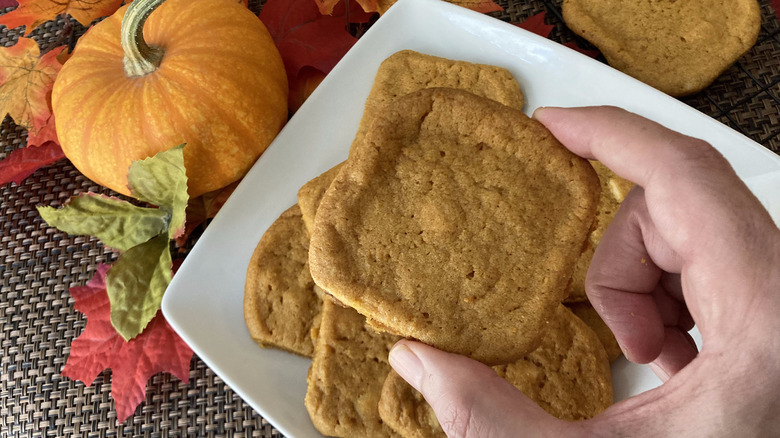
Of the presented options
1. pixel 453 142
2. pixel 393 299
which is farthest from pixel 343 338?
pixel 453 142

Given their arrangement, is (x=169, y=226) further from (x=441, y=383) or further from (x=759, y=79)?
(x=759, y=79)

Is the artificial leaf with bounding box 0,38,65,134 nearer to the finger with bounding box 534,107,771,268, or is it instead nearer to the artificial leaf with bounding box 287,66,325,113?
the artificial leaf with bounding box 287,66,325,113

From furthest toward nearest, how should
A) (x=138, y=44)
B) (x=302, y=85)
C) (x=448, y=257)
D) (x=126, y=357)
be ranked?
(x=302, y=85) < (x=126, y=357) < (x=138, y=44) < (x=448, y=257)

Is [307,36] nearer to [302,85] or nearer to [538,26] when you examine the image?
[302,85]

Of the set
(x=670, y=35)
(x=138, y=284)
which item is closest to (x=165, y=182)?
(x=138, y=284)

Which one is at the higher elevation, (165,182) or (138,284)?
(165,182)

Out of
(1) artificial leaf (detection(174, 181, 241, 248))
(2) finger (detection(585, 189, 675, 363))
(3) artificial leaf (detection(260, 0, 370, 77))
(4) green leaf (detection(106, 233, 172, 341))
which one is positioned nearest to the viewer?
(2) finger (detection(585, 189, 675, 363))

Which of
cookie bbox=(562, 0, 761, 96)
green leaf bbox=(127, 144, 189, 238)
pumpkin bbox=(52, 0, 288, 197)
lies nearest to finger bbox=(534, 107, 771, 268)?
cookie bbox=(562, 0, 761, 96)
